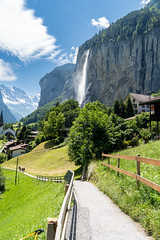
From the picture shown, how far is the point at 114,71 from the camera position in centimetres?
12688

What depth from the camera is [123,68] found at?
12056 cm

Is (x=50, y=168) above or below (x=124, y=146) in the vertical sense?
below

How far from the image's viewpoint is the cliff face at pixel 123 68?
106 metres

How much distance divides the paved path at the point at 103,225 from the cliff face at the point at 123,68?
347 feet

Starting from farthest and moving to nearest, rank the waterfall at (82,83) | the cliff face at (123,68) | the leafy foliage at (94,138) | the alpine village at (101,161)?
1. the waterfall at (82,83)
2. the cliff face at (123,68)
3. the leafy foliage at (94,138)
4. the alpine village at (101,161)

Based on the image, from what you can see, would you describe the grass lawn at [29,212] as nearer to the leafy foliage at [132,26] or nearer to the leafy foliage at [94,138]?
the leafy foliage at [94,138]

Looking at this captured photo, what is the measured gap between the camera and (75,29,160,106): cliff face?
349 feet

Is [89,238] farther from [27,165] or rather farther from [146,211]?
[27,165]

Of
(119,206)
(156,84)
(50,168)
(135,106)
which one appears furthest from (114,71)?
(119,206)

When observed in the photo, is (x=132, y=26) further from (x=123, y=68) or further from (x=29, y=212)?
(x=29, y=212)

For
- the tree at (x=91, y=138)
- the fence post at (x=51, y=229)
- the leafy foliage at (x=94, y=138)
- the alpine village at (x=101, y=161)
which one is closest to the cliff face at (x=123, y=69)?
the alpine village at (x=101, y=161)

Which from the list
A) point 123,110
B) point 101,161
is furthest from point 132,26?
point 101,161

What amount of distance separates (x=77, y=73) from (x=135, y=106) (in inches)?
4680

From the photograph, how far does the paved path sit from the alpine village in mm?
27
